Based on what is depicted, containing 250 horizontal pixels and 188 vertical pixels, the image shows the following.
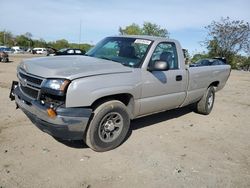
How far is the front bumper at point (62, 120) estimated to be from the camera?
4.09m

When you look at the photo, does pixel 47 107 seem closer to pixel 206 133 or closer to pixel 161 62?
pixel 161 62

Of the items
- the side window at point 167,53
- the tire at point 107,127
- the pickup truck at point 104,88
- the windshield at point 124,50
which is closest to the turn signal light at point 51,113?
the pickup truck at point 104,88

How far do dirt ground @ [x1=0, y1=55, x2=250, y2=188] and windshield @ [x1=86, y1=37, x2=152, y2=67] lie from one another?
4.77ft

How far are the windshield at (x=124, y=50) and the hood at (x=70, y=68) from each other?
1.08 ft

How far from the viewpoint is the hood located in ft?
13.8

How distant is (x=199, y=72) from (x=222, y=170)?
2.90 meters

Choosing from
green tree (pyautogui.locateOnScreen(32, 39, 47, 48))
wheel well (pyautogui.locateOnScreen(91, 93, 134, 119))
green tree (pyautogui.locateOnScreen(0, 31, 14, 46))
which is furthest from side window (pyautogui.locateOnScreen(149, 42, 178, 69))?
green tree (pyautogui.locateOnScreen(32, 39, 47, 48))

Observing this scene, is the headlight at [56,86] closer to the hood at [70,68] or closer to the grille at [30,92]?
the hood at [70,68]

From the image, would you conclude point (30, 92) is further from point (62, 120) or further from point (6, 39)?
point (6, 39)

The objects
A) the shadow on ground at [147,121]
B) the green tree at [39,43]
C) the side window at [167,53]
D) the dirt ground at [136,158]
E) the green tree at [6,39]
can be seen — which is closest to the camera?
the dirt ground at [136,158]

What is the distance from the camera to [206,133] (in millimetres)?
6238

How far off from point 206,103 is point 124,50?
3118 millimetres

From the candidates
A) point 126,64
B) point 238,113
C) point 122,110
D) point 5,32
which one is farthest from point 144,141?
point 5,32

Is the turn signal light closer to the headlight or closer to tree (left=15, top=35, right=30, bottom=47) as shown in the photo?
the headlight
